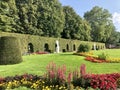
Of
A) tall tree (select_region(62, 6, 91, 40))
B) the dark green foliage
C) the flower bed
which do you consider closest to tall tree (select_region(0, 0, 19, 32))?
the dark green foliage

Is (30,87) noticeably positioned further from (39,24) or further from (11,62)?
(39,24)

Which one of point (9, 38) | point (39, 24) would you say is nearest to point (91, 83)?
point (9, 38)

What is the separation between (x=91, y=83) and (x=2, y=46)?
12.1m

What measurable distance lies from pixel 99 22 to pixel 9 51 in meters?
69.8

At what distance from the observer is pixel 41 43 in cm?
3519

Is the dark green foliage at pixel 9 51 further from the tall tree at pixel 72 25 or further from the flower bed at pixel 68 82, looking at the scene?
the tall tree at pixel 72 25

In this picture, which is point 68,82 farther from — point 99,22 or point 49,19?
point 99,22

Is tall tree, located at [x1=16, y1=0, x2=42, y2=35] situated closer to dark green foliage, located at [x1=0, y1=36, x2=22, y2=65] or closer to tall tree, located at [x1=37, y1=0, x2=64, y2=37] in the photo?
tall tree, located at [x1=37, y1=0, x2=64, y2=37]

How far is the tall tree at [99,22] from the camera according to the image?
82188mm

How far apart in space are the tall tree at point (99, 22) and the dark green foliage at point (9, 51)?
63.4 meters

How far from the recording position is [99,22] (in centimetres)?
8644

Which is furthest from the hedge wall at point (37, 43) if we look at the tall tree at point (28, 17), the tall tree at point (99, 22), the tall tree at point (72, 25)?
the tall tree at point (99, 22)

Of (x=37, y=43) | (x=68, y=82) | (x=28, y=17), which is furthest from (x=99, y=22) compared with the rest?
(x=68, y=82)

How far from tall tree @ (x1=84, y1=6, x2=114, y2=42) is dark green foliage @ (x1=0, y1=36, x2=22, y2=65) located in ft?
208
